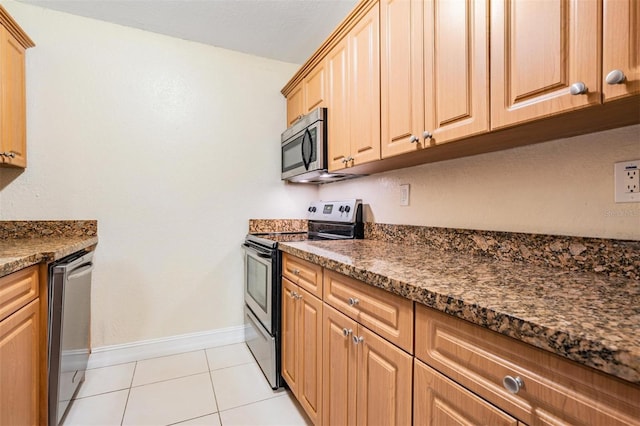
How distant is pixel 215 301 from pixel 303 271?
49.8 inches

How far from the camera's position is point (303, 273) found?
1.53 metres

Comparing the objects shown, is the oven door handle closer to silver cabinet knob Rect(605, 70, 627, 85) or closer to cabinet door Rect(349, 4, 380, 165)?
cabinet door Rect(349, 4, 380, 165)

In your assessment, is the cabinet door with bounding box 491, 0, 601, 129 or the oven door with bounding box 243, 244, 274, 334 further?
the oven door with bounding box 243, 244, 274, 334

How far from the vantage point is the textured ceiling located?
191 centimetres

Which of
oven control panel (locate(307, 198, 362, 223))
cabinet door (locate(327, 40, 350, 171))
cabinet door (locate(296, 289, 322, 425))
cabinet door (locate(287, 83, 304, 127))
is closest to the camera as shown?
cabinet door (locate(296, 289, 322, 425))

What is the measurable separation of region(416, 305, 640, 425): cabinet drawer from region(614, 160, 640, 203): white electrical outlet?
27.6 inches

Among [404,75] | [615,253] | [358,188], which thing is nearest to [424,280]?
[615,253]

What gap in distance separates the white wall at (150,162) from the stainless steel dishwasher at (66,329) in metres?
0.42

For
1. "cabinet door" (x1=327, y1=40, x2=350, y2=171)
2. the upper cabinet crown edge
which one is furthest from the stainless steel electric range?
the upper cabinet crown edge

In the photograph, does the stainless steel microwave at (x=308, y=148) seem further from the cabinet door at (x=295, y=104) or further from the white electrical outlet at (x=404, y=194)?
the white electrical outlet at (x=404, y=194)

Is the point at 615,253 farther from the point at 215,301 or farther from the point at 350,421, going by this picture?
the point at 215,301

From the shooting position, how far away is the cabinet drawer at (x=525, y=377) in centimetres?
47

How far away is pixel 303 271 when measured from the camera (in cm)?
153

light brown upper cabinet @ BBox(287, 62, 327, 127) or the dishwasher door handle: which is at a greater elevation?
light brown upper cabinet @ BBox(287, 62, 327, 127)
